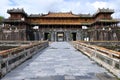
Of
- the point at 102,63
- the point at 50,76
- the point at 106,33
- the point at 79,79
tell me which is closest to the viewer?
the point at 79,79

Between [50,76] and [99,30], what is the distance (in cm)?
4923

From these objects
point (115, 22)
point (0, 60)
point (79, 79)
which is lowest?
point (79, 79)

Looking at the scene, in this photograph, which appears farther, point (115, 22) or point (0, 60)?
point (115, 22)

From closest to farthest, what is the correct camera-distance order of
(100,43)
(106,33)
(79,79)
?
(79,79)
(100,43)
(106,33)

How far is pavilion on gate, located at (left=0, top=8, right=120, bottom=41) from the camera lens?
56562 millimetres

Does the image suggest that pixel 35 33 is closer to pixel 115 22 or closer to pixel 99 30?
pixel 99 30

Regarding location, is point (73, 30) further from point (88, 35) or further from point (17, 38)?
point (17, 38)

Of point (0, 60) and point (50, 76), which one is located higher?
point (0, 60)

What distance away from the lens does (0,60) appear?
805cm

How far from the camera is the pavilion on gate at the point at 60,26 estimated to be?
56.6 metres

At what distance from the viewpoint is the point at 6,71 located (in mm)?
8836

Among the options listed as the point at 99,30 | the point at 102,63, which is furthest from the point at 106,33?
the point at 102,63

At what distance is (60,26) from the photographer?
62.7 meters

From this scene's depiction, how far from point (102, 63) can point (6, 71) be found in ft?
15.2
